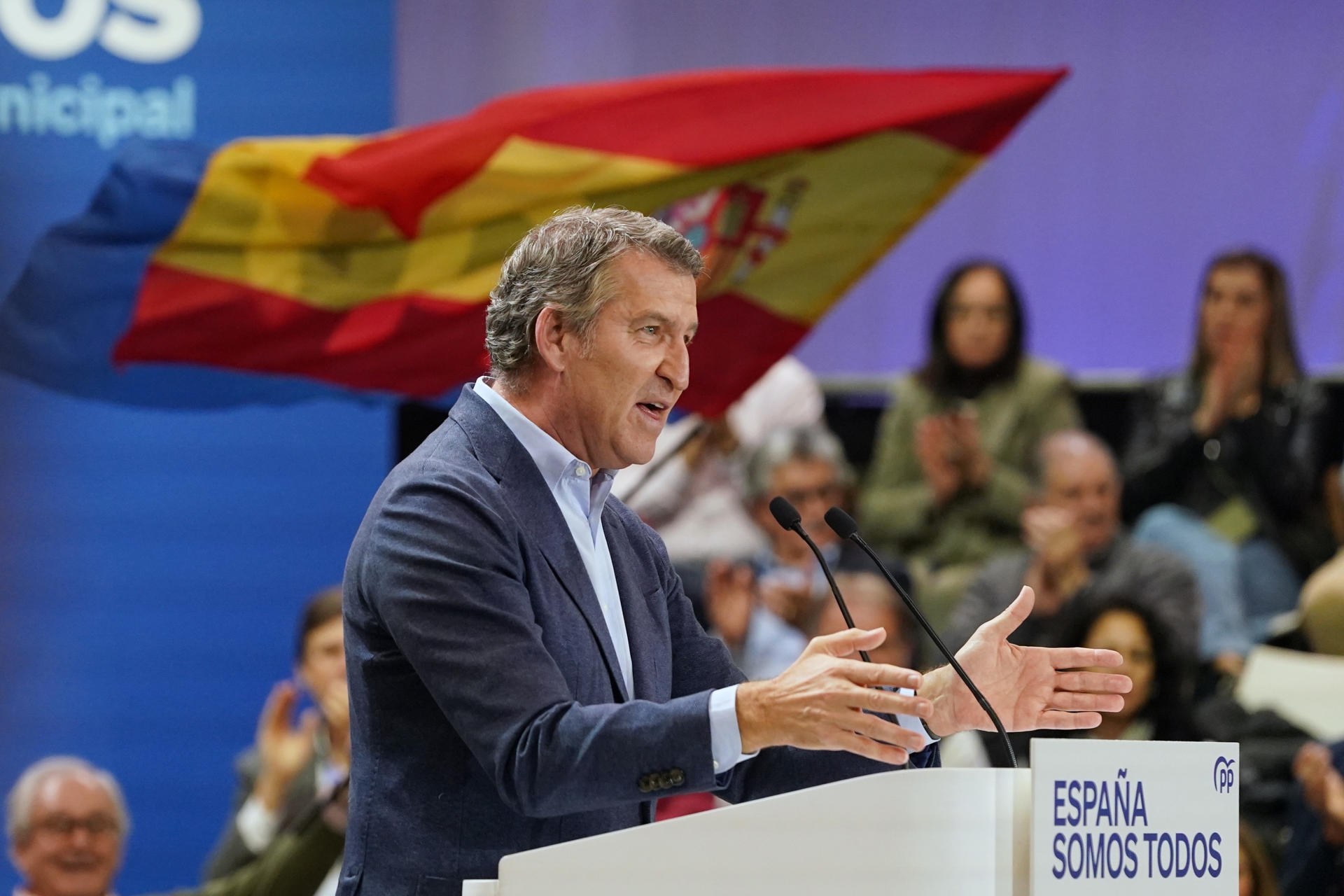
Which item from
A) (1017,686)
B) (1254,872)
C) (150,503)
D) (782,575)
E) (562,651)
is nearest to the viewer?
(562,651)

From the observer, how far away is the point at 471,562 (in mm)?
2068

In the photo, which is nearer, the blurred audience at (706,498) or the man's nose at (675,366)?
the man's nose at (675,366)

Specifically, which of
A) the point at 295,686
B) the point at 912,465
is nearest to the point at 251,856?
the point at 295,686

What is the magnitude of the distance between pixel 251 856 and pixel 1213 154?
14.8ft

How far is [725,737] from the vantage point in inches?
75.2

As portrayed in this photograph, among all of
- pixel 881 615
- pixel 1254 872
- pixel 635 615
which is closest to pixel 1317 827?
pixel 1254 872

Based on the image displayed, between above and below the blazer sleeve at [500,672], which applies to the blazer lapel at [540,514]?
above

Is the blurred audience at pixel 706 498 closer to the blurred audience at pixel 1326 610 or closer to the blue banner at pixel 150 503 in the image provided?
the blue banner at pixel 150 503

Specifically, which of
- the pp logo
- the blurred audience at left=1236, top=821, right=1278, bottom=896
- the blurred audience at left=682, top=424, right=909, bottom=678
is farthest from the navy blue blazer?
the pp logo

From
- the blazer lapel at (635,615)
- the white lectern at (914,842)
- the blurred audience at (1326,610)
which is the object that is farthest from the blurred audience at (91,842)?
the white lectern at (914,842)

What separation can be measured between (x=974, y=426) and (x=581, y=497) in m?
3.69

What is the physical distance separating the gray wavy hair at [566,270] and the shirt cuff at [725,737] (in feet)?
1.82

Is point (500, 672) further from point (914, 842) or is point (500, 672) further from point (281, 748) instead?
point (281, 748)

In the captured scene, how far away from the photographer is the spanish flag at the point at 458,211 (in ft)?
17.1
